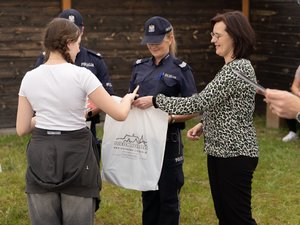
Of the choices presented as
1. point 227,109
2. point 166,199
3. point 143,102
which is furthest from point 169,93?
point 166,199

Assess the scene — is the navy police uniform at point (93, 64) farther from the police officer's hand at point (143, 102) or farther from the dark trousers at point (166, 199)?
the dark trousers at point (166, 199)

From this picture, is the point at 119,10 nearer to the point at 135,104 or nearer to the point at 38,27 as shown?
the point at 38,27

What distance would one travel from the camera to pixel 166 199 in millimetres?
4164

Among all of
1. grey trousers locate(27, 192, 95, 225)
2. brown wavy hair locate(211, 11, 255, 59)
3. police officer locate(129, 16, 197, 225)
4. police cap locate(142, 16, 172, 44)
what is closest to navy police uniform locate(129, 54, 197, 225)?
police officer locate(129, 16, 197, 225)

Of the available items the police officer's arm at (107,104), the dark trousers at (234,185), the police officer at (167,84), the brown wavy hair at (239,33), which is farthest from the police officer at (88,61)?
the brown wavy hair at (239,33)

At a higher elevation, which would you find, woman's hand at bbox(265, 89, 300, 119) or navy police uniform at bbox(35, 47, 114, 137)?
woman's hand at bbox(265, 89, 300, 119)

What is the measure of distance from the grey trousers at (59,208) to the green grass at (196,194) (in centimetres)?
184

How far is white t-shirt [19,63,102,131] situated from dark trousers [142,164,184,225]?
1076 millimetres

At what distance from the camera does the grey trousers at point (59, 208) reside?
128 inches

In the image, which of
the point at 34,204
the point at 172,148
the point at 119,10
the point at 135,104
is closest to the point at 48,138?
the point at 34,204

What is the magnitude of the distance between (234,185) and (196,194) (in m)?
2.39

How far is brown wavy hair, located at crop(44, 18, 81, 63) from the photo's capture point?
10.3 ft

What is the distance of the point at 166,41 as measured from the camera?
13.5 ft

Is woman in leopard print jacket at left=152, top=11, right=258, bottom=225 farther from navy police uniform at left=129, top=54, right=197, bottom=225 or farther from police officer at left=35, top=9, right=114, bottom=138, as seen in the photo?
police officer at left=35, top=9, right=114, bottom=138
